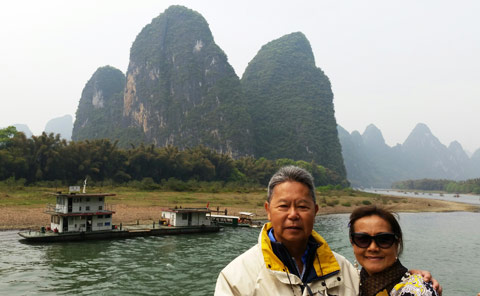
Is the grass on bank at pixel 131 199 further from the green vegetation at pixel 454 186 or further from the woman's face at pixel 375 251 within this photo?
the green vegetation at pixel 454 186

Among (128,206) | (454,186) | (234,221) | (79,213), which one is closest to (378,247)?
(79,213)

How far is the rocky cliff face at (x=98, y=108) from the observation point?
181375 mm

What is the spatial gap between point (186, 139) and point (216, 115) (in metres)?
17.2

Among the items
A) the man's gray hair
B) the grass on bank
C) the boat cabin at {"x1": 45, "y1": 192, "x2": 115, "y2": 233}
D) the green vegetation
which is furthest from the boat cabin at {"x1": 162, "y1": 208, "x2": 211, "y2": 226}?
the green vegetation

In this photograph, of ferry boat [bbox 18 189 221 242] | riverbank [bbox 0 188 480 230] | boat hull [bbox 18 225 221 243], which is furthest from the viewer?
riverbank [bbox 0 188 480 230]

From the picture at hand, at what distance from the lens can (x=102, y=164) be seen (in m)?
68.8

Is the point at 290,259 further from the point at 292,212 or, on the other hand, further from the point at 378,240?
the point at 378,240

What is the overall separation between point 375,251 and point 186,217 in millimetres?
35091

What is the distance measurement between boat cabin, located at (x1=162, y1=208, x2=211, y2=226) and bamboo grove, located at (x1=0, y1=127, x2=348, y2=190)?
3109 cm

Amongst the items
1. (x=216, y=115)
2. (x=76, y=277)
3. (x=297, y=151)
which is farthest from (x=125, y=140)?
(x=76, y=277)

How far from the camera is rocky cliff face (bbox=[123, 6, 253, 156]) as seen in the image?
15338cm

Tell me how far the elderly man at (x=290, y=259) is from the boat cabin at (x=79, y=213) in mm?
30669

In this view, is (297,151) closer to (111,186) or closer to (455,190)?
(455,190)

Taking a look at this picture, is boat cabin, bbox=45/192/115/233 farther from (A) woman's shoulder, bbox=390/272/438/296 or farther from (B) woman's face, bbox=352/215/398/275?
(A) woman's shoulder, bbox=390/272/438/296
